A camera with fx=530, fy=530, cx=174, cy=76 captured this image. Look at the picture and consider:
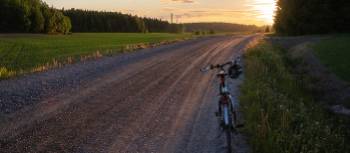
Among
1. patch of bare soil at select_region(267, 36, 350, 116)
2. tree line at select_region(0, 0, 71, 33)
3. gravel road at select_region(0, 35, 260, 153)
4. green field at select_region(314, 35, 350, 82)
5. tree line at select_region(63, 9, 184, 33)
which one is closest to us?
gravel road at select_region(0, 35, 260, 153)

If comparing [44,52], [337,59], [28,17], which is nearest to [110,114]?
[337,59]

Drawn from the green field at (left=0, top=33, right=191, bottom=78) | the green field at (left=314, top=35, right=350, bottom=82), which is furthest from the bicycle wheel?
the green field at (left=314, top=35, right=350, bottom=82)

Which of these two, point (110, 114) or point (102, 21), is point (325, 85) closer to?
point (110, 114)

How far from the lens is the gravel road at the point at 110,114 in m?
8.98

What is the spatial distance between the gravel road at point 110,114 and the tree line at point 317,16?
148 feet

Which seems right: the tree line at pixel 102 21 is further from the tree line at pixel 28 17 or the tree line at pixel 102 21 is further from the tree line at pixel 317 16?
the tree line at pixel 317 16

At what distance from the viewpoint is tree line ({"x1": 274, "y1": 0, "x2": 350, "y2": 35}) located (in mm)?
60625

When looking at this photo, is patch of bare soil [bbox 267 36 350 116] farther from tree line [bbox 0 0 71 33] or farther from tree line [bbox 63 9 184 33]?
tree line [bbox 63 9 184 33]

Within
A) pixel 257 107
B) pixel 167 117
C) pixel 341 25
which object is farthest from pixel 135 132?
pixel 341 25

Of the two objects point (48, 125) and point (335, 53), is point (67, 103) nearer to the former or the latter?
point (48, 125)

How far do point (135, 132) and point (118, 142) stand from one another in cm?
79

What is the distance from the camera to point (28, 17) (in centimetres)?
9625

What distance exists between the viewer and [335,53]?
109 feet

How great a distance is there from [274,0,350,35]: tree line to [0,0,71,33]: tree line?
165ft
